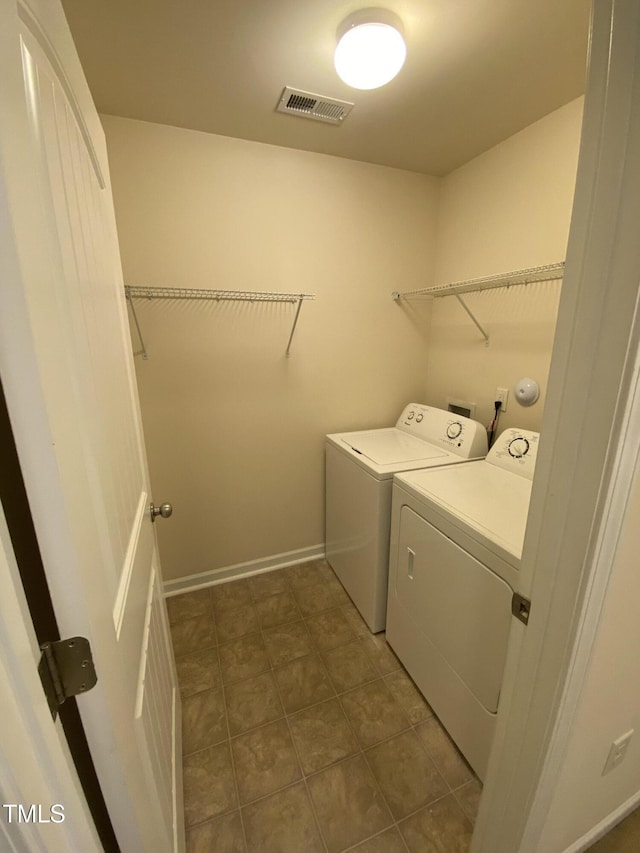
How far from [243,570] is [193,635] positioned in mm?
497

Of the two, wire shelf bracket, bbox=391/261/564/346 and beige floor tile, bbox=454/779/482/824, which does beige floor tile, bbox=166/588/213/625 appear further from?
wire shelf bracket, bbox=391/261/564/346

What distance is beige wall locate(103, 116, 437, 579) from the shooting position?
5.72 feet

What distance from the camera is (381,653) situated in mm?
1769

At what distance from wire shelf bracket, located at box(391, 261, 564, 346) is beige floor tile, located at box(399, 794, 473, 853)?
6.09 ft

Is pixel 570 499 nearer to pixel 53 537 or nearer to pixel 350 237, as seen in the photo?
pixel 53 537

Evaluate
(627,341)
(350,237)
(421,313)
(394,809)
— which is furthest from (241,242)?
(394,809)

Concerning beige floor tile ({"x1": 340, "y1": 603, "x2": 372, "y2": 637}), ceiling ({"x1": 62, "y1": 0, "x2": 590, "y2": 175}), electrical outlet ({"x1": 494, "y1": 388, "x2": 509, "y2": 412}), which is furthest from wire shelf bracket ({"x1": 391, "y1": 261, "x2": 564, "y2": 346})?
beige floor tile ({"x1": 340, "y1": 603, "x2": 372, "y2": 637})

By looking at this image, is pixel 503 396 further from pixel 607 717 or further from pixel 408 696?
pixel 408 696

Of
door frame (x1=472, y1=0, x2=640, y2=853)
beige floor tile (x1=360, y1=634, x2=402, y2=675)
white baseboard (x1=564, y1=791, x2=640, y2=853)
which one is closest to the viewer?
door frame (x1=472, y1=0, x2=640, y2=853)

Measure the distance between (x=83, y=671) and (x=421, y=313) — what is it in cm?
242

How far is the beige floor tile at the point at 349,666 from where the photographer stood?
1.62 meters

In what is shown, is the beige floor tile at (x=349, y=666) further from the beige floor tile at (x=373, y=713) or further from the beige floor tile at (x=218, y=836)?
the beige floor tile at (x=218, y=836)

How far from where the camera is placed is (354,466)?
1.89 metres

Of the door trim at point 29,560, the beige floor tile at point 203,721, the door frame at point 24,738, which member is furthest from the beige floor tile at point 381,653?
the door frame at point 24,738
